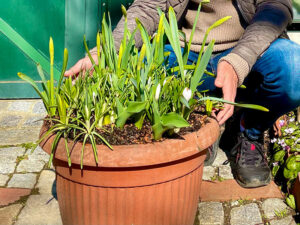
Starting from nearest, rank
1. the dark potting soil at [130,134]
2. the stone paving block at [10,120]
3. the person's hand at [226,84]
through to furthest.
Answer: the dark potting soil at [130,134] → the person's hand at [226,84] → the stone paving block at [10,120]

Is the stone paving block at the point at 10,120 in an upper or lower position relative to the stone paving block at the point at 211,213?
lower

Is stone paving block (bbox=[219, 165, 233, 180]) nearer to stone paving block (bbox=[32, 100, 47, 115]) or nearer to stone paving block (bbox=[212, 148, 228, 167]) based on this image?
stone paving block (bbox=[212, 148, 228, 167])

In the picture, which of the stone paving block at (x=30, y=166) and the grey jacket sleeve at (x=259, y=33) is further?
the stone paving block at (x=30, y=166)

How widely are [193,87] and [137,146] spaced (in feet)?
1.01

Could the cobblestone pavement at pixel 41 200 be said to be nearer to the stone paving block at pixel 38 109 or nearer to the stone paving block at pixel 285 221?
the stone paving block at pixel 285 221

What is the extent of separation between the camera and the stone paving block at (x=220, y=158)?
2.50 meters

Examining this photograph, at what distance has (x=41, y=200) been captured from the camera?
6.91ft

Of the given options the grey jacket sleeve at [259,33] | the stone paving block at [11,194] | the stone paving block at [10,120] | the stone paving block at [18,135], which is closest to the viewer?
the grey jacket sleeve at [259,33]

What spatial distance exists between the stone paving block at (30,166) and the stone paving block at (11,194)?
201mm

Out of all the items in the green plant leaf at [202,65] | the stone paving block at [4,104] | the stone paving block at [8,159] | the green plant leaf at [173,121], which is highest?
the green plant leaf at [202,65]

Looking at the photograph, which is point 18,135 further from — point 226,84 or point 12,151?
point 226,84

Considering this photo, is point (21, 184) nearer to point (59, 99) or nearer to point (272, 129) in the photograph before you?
point (59, 99)

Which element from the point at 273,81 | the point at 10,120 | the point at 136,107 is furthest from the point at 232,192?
the point at 10,120

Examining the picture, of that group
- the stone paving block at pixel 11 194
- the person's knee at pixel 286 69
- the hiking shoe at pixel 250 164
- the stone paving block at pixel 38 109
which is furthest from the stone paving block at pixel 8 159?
the person's knee at pixel 286 69
